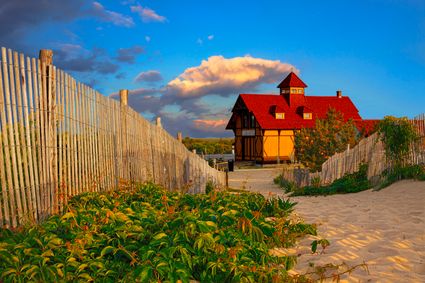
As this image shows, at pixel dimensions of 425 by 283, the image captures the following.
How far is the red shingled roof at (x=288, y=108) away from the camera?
107 ft

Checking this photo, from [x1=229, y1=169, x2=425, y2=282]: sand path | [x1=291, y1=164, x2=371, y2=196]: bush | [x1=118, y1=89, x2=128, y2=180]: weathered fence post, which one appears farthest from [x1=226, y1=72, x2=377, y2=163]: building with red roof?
[x1=118, y1=89, x2=128, y2=180]: weathered fence post

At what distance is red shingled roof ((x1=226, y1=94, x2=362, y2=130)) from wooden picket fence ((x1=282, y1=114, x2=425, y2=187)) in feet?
50.8

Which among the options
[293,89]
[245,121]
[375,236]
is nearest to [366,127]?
[293,89]

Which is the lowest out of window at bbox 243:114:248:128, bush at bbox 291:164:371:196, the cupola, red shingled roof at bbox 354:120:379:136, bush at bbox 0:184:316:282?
bush at bbox 291:164:371:196

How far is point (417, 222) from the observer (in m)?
6.81

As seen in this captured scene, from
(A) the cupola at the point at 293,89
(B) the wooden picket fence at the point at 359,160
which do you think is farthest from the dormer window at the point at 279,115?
(B) the wooden picket fence at the point at 359,160

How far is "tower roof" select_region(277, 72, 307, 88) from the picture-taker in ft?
116

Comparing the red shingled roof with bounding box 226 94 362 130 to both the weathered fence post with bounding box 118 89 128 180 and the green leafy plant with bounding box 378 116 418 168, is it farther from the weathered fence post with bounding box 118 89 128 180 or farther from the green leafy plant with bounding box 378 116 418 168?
the weathered fence post with bounding box 118 89 128 180

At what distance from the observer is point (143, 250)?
3.80m

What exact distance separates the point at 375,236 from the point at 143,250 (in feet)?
11.4

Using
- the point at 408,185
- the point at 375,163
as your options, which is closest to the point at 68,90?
the point at 408,185

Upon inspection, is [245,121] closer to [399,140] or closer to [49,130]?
[399,140]

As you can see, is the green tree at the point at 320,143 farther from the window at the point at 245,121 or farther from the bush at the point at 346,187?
the window at the point at 245,121

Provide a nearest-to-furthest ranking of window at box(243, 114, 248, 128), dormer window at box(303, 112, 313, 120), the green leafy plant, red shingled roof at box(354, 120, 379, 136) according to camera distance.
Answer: the green leafy plant
red shingled roof at box(354, 120, 379, 136)
dormer window at box(303, 112, 313, 120)
window at box(243, 114, 248, 128)
